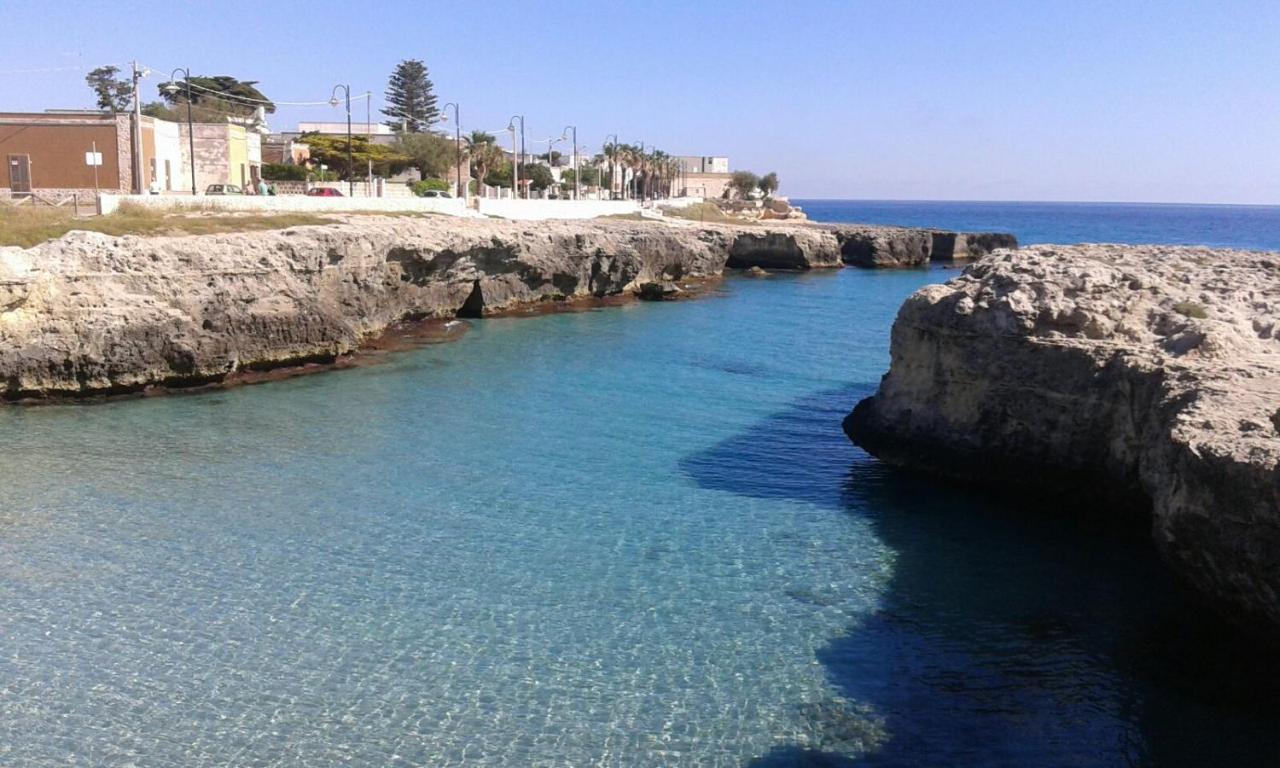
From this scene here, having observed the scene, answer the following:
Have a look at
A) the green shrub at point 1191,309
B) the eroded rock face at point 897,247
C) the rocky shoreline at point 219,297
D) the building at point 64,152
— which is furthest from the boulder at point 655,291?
the green shrub at point 1191,309

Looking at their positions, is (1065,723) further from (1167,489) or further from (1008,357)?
(1008,357)

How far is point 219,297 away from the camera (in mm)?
27891

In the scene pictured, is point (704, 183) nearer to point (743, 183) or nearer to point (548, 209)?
point (743, 183)

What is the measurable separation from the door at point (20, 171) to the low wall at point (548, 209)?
2158 centimetres

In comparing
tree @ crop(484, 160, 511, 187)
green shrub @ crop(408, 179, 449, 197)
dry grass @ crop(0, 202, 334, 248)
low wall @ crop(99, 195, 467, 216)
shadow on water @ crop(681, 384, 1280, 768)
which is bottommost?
shadow on water @ crop(681, 384, 1280, 768)

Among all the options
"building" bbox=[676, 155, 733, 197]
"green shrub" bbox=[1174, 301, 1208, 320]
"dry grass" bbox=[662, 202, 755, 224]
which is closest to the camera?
"green shrub" bbox=[1174, 301, 1208, 320]

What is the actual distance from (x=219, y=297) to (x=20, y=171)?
96.5 ft

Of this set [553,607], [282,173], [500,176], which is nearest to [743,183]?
[500,176]

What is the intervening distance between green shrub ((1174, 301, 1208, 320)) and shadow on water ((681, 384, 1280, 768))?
11.9 feet

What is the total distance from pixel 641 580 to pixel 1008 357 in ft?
26.0

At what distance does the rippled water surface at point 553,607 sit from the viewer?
10.6 m

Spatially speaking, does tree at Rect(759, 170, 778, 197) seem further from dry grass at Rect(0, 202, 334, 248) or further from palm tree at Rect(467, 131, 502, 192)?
dry grass at Rect(0, 202, 334, 248)

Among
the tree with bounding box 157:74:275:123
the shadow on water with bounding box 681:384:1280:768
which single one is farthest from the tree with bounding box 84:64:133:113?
the shadow on water with bounding box 681:384:1280:768

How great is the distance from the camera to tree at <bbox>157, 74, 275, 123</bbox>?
79.1 meters
